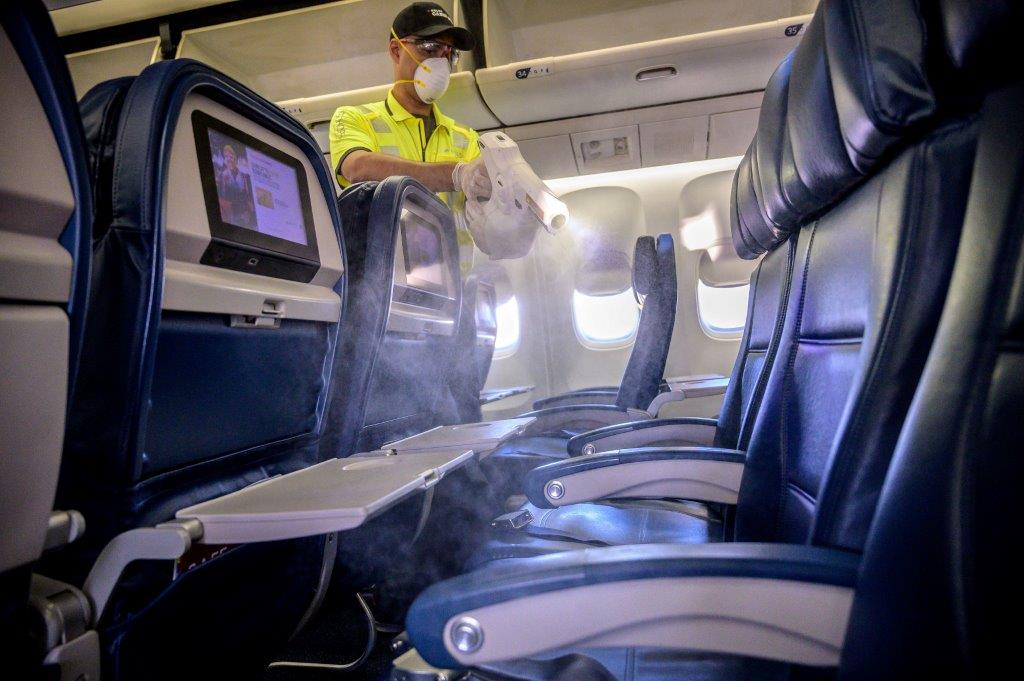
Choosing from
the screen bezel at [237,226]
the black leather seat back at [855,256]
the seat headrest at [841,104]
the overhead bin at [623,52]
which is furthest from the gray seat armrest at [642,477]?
the overhead bin at [623,52]

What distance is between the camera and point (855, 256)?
0.93 meters

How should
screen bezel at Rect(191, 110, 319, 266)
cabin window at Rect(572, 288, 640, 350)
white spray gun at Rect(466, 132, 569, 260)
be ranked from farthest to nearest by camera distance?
cabin window at Rect(572, 288, 640, 350) < white spray gun at Rect(466, 132, 569, 260) < screen bezel at Rect(191, 110, 319, 266)

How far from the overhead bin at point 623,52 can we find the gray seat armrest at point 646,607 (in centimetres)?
353

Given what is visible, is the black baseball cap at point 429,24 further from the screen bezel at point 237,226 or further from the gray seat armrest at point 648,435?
the gray seat armrest at point 648,435

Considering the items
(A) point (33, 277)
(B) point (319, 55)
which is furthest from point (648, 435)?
(B) point (319, 55)

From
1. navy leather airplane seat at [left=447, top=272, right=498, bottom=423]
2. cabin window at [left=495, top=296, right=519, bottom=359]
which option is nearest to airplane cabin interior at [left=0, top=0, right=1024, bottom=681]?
navy leather airplane seat at [left=447, top=272, right=498, bottom=423]

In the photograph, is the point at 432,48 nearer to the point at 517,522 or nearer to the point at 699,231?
the point at 517,522

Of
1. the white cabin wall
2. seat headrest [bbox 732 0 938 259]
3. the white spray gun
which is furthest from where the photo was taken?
the white cabin wall

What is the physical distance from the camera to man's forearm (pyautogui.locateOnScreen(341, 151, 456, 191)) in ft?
8.14

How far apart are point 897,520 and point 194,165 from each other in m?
1.08

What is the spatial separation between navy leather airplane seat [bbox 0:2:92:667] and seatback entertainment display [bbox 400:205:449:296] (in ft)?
3.35

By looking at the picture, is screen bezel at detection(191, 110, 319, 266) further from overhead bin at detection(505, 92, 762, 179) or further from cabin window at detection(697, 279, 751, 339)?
cabin window at detection(697, 279, 751, 339)

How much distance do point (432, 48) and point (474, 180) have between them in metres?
1.14

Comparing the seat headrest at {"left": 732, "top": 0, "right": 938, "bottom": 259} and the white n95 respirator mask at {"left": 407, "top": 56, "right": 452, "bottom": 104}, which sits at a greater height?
the white n95 respirator mask at {"left": 407, "top": 56, "right": 452, "bottom": 104}
